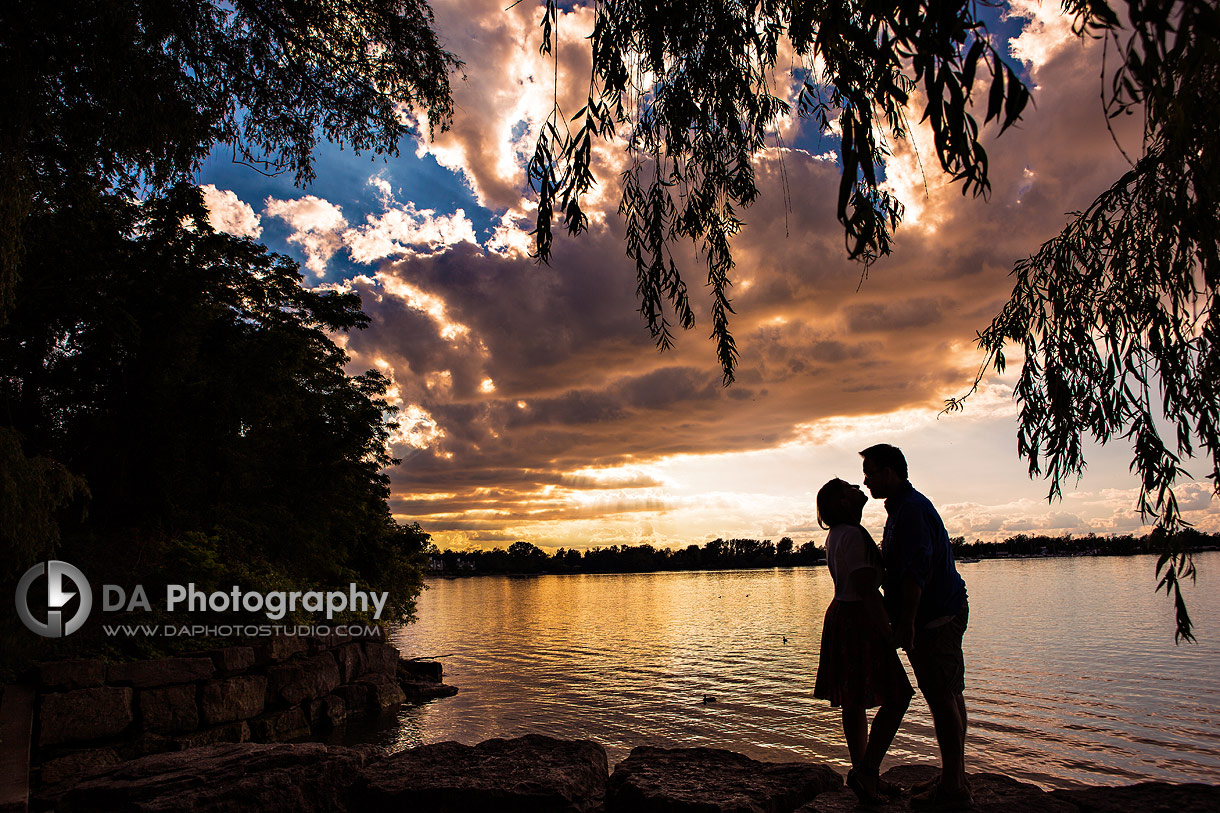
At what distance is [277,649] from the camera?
37.8 feet

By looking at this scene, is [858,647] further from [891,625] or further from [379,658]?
[379,658]

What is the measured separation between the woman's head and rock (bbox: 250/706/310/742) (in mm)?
10457

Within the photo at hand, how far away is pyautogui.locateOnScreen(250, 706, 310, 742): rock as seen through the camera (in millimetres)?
10367

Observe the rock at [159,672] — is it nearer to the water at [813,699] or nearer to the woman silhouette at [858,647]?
the water at [813,699]

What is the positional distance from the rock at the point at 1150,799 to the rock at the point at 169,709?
10015mm

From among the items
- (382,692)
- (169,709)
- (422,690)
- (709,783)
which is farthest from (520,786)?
(422,690)

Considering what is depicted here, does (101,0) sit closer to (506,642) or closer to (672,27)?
(672,27)

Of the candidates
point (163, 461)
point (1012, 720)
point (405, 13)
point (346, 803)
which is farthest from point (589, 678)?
point (405, 13)

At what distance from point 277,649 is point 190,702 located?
2.56 meters

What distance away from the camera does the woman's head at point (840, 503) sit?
3.97 meters

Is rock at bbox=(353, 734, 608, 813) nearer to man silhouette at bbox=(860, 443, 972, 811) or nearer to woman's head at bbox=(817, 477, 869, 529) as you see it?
man silhouette at bbox=(860, 443, 972, 811)

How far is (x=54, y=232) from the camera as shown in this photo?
1041 centimetres

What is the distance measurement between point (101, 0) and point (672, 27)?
4014 mm

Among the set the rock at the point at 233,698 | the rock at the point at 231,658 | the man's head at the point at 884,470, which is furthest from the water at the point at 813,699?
the man's head at the point at 884,470
